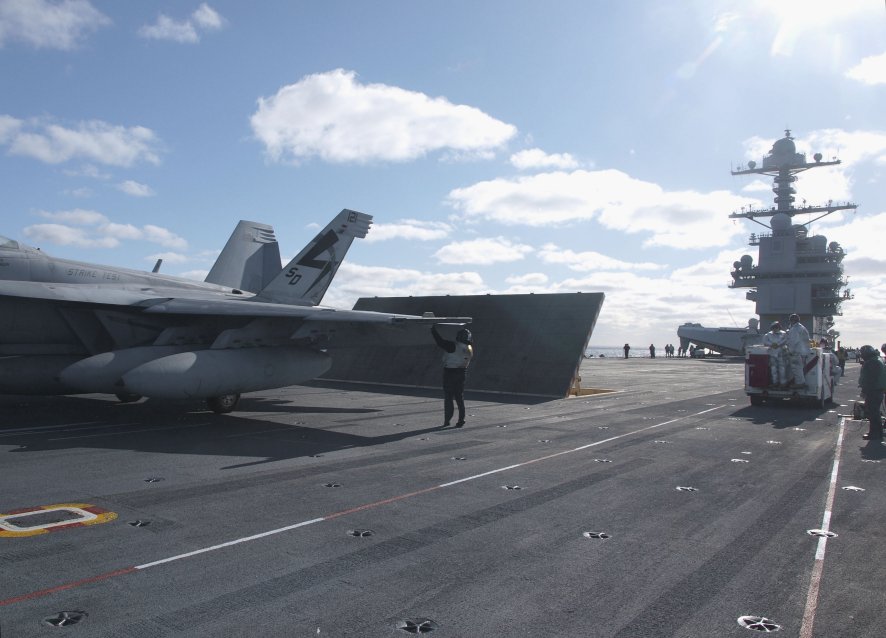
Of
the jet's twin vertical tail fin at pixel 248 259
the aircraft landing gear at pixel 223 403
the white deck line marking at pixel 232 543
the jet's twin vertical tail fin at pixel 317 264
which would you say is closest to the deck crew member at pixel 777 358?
the jet's twin vertical tail fin at pixel 317 264

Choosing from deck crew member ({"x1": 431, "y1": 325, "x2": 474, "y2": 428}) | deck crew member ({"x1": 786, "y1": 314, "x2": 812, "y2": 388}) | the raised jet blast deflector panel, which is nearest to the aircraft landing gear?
deck crew member ({"x1": 431, "y1": 325, "x2": 474, "y2": 428})

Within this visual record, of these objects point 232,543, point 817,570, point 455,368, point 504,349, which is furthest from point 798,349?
point 232,543

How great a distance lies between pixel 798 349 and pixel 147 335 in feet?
52.0

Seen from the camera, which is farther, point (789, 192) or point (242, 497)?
point (789, 192)

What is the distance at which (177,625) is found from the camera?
3.47 meters

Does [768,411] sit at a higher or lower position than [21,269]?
lower

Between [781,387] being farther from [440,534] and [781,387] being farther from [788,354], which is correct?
[440,534]

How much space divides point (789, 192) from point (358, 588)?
77790mm

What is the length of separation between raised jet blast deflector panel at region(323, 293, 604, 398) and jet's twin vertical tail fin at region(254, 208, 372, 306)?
3.87m

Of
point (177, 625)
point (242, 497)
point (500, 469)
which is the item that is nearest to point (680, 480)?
point (500, 469)

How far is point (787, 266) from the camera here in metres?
65.6

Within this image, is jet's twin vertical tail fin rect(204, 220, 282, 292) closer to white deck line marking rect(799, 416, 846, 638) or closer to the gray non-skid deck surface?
the gray non-skid deck surface

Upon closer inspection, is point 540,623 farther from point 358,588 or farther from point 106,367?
point 106,367

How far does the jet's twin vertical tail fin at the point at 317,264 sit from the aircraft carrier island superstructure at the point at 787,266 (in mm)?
61144
